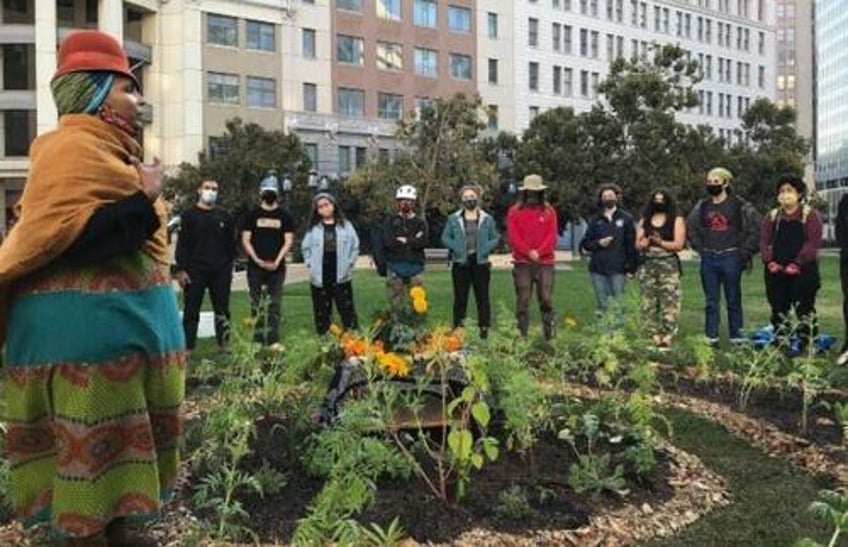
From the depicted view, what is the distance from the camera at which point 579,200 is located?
47469 mm

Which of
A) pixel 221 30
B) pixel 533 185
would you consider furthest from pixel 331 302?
pixel 221 30

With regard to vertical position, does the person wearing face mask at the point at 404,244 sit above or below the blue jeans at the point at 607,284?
above

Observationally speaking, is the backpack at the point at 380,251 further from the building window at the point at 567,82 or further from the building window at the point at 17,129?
the building window at the point at 567,82

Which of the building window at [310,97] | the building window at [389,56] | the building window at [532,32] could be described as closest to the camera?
the building window at [310,97]

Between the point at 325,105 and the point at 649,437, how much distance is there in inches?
2416

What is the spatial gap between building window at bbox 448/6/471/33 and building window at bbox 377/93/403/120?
7.62 meters

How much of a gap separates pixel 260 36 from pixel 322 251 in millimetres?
54070

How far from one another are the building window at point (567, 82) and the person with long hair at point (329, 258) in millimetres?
73141

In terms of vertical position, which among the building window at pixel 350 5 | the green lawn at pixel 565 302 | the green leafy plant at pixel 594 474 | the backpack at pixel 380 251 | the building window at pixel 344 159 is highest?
the building window at pixel 350 5

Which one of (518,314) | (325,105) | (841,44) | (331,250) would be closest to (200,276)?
(331,250)

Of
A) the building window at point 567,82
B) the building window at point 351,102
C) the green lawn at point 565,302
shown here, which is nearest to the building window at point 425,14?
the building window at point 351,102

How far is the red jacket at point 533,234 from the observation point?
1184 cm

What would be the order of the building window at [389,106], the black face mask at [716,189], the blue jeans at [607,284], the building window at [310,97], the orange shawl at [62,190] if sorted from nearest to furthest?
the orange shawl at [62,190]
the black face mask at [716,189]
the blue jeans at [607,284]
the building window at [310,97]
the building window at [389,106]

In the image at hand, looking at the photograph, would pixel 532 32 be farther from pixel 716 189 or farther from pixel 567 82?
pixel 716 189
